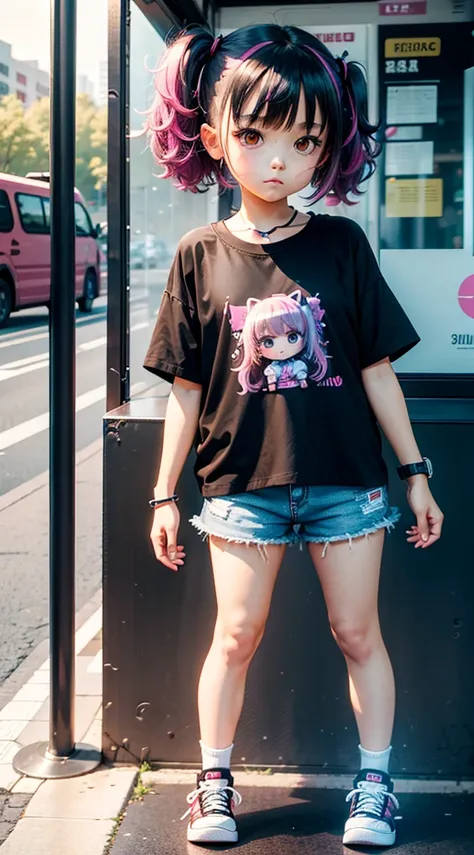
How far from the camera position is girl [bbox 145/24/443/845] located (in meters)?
2.45

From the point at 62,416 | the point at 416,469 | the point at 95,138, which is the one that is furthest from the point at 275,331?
the point at 95,138

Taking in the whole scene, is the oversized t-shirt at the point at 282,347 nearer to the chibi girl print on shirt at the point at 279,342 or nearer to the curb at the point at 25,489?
the chibi girl print on shirt at the point at 279,342

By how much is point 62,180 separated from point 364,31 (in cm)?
137

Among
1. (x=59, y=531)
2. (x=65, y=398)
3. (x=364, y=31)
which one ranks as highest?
(x=364, y=31)

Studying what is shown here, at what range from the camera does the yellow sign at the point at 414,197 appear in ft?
12.4

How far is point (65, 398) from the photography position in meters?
3.06

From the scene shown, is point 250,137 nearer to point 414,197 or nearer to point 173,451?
point 173,451

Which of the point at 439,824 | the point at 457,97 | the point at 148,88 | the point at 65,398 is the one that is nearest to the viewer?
the point at 439,824

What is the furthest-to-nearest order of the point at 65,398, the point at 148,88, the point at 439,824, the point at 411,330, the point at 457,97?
1. the point at 457,97
2. the point at 148,88
3. the point at 65,398
4. the point at 439,824
5. the point at 411,330

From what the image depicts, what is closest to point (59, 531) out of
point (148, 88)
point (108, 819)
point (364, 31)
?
point (108, 819)

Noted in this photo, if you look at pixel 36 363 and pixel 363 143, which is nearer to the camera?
pixel 363 143

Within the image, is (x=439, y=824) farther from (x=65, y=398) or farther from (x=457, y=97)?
(x=457, y=97)

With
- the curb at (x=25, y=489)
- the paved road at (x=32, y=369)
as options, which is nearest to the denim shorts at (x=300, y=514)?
the paved road at (x=32, y=369)

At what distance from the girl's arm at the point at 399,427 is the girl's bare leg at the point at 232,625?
1.09 ft
